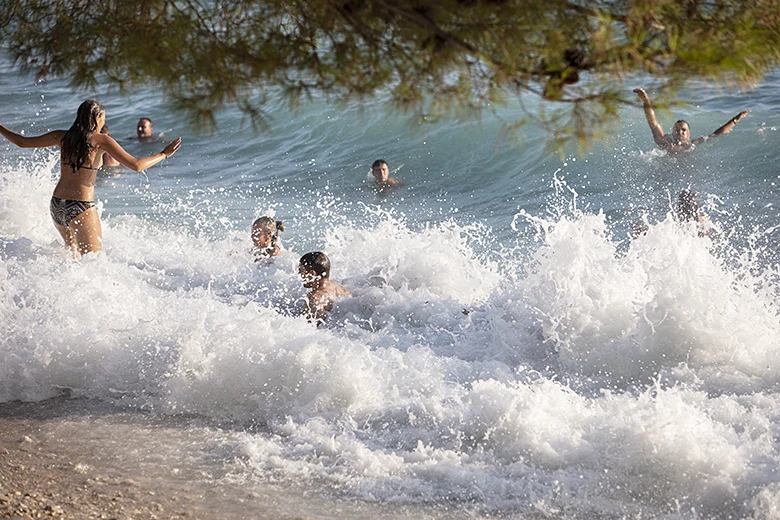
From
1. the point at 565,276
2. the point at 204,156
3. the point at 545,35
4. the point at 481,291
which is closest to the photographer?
the point at 545,35

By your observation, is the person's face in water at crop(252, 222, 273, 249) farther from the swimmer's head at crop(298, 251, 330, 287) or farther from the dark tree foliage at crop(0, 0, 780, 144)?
the dark tree foliage at crop(0, 0, 780, 144)

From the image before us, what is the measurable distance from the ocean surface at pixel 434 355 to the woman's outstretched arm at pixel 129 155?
0.97m

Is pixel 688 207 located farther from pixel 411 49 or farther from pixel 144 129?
pixel 144 129

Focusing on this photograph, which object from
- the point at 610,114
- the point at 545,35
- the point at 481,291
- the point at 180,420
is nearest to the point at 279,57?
the point at 545,35

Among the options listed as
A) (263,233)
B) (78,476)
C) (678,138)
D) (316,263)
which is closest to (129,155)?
(316,263)

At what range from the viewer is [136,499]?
16.5 feet

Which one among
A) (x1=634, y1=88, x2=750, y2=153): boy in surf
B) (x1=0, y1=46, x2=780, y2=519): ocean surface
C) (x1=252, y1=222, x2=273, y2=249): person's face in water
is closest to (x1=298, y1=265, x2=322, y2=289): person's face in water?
(x1=0, y1=46, x2=780, y2=519): ocean surface

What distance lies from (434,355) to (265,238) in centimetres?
340

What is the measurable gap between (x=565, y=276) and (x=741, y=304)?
151 cm

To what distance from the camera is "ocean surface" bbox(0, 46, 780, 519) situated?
5.25 m

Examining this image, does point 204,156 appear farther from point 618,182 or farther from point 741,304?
point 741,304

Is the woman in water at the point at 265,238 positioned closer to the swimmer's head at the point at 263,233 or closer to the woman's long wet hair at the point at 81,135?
the swimmer's head at the point at 263,233

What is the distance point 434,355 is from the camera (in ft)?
23.9

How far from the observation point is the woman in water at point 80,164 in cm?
742
